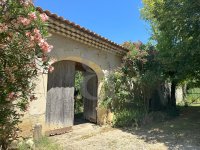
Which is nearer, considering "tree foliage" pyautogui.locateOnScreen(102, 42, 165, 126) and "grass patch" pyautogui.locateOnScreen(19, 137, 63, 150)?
"grass patch" pyautogui.locateOnScreen(19, 137, 63, 150)

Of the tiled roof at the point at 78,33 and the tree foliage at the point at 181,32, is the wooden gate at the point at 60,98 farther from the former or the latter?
the tree foliage at the point at 181,32

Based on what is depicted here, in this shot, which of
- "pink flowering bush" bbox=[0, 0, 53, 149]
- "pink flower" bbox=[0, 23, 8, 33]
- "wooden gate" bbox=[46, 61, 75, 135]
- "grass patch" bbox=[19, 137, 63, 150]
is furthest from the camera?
"wooden gate" bbox=[46, 61, 75, 135]

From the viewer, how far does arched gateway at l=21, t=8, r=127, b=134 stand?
7.79 m

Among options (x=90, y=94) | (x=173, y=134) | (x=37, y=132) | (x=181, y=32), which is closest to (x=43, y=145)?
(x=37, y=132)

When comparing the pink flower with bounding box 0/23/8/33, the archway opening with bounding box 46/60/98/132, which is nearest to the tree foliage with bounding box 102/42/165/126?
the archway opening with bounding box 46/60/98/132

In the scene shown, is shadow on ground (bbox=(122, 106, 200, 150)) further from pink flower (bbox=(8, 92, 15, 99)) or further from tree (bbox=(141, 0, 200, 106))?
pink flower (bbox=(8, 92, 15, 99))

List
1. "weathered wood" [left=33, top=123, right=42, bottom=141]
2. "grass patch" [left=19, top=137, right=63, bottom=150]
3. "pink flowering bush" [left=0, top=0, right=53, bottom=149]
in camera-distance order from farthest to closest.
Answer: "weathered wood" [left=33, top=123, right=42, bottom=141]
"grass patch" [left=19, top=137, right=63, bottom=150]
"pink flowering bush" [left=0, top=0, right=53, bottom=149]

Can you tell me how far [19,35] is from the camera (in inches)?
159

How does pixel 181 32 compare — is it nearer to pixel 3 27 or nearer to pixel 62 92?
pixel 62 92

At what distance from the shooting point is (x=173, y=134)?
8914 millimetres

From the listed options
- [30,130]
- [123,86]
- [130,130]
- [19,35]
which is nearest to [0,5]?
[19,35]

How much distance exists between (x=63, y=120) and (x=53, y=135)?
0.80m

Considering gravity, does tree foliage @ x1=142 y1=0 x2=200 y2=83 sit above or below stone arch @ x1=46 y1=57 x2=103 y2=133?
above

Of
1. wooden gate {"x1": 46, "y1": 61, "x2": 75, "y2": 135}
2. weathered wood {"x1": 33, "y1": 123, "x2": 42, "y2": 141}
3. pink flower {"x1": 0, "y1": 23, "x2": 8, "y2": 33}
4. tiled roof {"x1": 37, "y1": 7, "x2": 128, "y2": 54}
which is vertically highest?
tiled roof {"x1": 37, "y1": 7, "x2": 128, "y2": 54}
